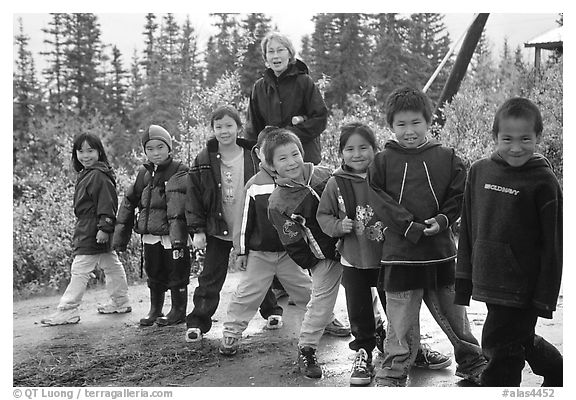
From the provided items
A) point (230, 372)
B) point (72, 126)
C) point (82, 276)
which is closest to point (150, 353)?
point (230, 372)

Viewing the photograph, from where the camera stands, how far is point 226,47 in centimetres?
1314

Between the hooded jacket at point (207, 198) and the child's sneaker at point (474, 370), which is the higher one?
the hooded jacket at point (207, 198)

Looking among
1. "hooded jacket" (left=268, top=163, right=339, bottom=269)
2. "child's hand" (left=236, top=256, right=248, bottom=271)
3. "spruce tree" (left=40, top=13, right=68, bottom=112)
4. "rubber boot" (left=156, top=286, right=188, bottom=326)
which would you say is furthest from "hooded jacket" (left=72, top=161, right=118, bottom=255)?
"spruce tree" (left=40, top=13, right=68, bottom=112)

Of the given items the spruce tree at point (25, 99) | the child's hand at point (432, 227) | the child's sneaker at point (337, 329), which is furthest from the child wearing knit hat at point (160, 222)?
the spruce tree at point (25, 99)

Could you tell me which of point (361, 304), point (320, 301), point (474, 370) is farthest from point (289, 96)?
point (474, 370)

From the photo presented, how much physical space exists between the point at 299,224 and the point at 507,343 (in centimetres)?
141

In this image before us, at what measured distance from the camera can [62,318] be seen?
199 inches

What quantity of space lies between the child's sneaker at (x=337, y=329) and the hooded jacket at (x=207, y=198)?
3.49 ft

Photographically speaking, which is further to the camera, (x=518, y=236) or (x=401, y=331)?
(x=401, y=331)

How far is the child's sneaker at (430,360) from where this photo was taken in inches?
146

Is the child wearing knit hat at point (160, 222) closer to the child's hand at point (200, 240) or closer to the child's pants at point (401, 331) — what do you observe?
the child's hand at point (200, 240)

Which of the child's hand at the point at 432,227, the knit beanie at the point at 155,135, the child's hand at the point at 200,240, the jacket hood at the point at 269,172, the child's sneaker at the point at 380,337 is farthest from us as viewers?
the knit beanie at the point at 155,135

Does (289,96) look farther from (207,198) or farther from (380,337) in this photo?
(380,337)

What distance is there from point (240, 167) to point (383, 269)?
1.51m
